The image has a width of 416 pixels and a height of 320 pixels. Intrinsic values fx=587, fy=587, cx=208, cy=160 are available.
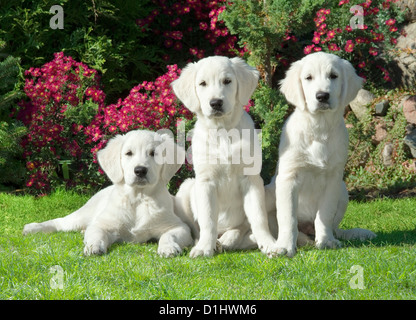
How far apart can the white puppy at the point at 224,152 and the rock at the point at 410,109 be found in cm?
419

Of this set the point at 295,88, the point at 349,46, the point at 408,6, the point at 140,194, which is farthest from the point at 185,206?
the point at 408,6

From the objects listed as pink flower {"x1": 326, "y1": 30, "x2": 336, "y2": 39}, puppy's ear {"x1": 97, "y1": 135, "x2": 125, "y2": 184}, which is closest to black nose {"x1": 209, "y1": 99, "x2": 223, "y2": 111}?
puppy's ear {"x1": 97, "y1": 135, "x2": 125, "y2": 184}

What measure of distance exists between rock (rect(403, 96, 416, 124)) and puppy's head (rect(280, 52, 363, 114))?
3.90m

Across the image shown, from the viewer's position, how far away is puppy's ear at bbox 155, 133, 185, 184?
4641 mm

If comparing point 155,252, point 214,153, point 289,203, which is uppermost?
point 214,153

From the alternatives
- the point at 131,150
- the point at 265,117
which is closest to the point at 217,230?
the point at 131,150

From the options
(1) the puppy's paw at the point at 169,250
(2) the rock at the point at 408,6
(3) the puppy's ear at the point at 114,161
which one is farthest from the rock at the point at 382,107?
(1) the puppy's paw at the point at 169,250

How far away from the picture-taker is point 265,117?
6949mm

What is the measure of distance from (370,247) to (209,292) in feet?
5.20

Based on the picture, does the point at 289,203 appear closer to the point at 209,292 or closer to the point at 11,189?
the point at 209,292

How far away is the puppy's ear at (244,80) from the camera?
4457 mm

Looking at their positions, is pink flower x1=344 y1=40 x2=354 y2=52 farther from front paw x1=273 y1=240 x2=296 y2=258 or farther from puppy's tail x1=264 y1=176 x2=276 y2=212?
front paw x1=273 y1=240 x2=296 y2=258

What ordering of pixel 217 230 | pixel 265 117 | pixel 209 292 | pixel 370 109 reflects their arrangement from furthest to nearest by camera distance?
pixel 370 109, pixel 265 117, pixel 217 230, pixel 209 292

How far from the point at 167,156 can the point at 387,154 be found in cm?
410
